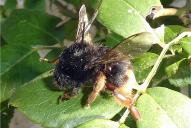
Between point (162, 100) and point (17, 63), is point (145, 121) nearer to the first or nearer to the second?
point (162, 100)

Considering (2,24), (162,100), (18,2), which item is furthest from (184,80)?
(18,2)

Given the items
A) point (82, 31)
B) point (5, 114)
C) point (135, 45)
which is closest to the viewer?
point (135, 45)

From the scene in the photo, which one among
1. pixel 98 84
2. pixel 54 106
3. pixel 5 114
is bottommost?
pixel 5 114

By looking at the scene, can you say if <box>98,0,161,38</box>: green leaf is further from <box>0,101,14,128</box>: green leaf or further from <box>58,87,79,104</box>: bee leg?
<box>0,101,14,128</box>: green leaf

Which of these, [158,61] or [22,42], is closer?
[158,61]

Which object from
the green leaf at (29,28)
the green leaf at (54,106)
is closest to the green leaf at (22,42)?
the green leaf at (29,28)

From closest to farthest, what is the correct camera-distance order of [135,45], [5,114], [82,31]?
[135,45], [82,31], [5,114]

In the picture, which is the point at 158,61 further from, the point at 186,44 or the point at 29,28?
the point at 29,28

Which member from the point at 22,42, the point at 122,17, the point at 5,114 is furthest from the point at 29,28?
the point at 122,17
